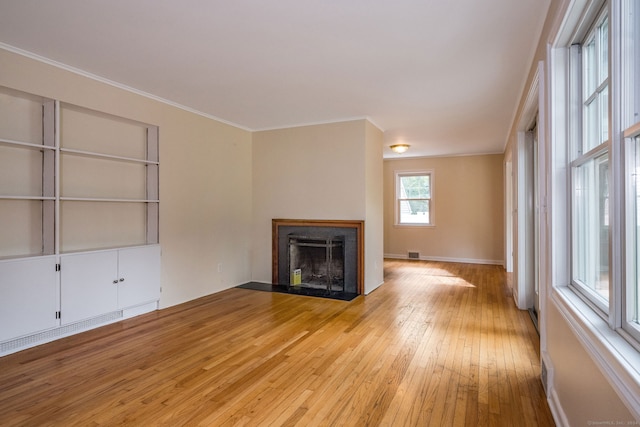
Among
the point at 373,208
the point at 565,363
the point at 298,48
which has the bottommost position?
the point at 565,363

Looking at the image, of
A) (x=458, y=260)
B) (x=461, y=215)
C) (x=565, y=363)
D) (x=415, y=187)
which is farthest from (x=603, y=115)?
(x=415, y=187)

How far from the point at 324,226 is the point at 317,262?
607 mm

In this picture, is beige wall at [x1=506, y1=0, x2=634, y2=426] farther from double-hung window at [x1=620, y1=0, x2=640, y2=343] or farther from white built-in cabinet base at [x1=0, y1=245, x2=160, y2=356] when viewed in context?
white built-in cabinet base at [x1=0, y1=245, x2=160, y2=356]

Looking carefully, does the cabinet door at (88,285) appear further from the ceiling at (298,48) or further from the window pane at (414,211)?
the window pane at (414,211)

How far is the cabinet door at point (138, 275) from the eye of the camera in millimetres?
3717

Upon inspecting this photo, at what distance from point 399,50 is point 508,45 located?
85cm

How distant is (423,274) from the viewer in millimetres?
6527

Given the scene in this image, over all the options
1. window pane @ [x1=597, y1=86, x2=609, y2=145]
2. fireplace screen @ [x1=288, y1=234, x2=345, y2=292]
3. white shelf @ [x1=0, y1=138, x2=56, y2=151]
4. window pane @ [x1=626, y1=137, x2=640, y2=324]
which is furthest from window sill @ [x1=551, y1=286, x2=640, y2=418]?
white shelf @ [x1=0, y1=138, x2=56, y2=151]

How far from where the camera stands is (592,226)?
1.78m

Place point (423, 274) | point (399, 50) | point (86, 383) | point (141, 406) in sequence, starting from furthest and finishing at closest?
point (423, 274), point (399, 50), point (86, 383), point (141, 406)

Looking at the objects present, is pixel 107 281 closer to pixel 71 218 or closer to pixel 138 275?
pixel 138 275

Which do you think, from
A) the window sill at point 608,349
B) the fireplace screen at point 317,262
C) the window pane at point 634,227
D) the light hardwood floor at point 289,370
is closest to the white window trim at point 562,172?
the window sill at point 608,349

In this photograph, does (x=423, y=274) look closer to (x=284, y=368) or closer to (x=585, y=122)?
(x=284, y=368)

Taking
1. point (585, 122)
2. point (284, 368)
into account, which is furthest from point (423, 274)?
point (585, 122)
